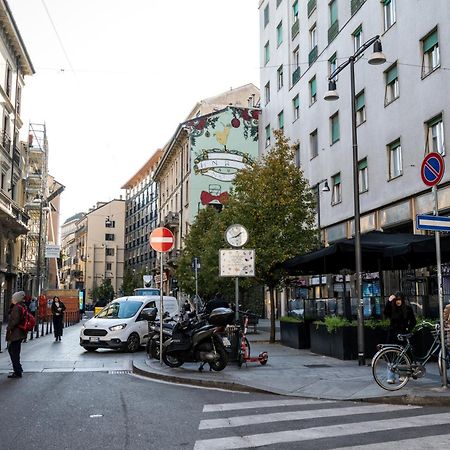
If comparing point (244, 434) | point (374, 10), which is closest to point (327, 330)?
point (244, 434)

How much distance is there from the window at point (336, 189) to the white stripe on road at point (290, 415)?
19793mm

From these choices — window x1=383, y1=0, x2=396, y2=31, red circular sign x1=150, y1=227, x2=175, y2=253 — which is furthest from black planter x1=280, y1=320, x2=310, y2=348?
window x1=383, y1=0, x2=396, y2=31

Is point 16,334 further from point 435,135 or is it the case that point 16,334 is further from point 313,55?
point 313,55

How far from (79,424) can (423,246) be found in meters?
8.84

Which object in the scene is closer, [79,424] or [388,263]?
[79,424]

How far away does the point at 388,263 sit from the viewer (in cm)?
1762

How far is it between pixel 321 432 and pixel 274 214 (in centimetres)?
1292

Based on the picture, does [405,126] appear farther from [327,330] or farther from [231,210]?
[327,330]

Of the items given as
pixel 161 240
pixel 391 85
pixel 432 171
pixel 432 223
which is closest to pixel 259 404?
pixel 432 223

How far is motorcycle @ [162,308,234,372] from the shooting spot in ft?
38.0

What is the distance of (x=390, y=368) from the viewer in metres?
9.31

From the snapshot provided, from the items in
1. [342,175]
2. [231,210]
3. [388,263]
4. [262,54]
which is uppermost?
[262,54]

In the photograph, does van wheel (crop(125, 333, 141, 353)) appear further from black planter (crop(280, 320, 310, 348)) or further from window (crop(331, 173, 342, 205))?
window (crop(331, 173, 342, 205))

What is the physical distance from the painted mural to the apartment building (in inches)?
445
